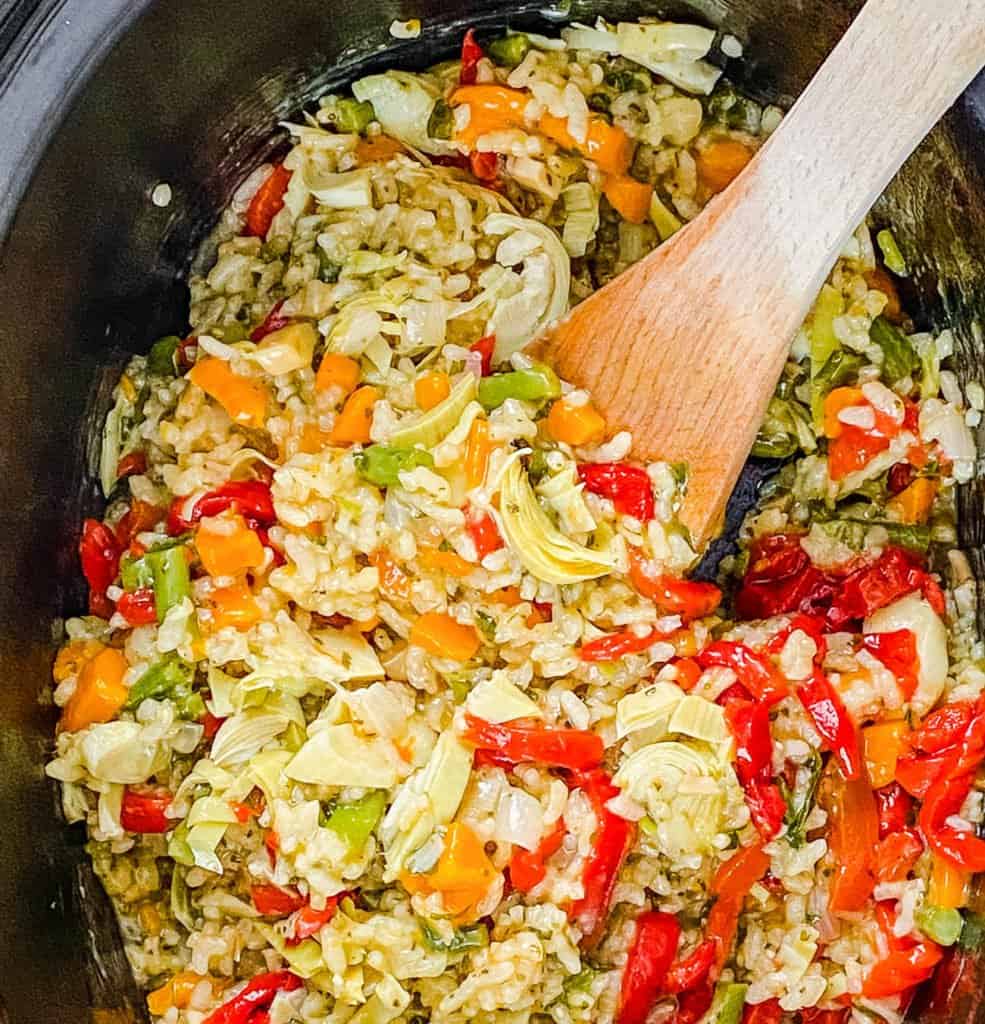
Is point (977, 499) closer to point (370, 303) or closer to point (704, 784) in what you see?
point (704, 784)

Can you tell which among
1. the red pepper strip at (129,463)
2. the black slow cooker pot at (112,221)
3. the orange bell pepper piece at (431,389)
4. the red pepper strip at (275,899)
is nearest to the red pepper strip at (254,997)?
the red pepper strip at (275,899)

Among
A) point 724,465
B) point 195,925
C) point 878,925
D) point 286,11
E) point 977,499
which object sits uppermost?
point 286,11

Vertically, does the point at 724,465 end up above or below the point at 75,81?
below

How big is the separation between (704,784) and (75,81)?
197 centimetres

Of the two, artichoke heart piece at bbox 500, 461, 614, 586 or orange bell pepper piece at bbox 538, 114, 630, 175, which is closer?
artichoke heart piece at bbox 500, 461, 614, 586

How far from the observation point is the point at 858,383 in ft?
10.2

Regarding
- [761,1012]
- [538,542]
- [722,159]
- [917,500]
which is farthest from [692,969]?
[722,159]

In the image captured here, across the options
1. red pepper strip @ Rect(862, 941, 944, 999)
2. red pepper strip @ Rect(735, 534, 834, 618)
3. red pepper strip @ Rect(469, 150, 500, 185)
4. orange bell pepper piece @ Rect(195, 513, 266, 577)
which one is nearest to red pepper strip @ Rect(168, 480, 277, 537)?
orange bell pepper piece @ Rect(195, 513, 266, 577)

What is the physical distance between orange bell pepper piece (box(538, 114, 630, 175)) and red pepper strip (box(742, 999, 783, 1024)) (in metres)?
1.98

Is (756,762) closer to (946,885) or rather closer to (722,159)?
(946,885)

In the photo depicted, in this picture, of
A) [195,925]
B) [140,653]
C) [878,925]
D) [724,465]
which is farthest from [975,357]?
[195,925]

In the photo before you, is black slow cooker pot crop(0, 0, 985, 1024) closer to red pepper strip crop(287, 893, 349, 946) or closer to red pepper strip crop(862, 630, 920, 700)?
red pepper strip crop(862, 630, 920, 700)

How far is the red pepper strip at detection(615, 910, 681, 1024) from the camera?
292cm

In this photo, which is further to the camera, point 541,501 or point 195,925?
point 195,925
